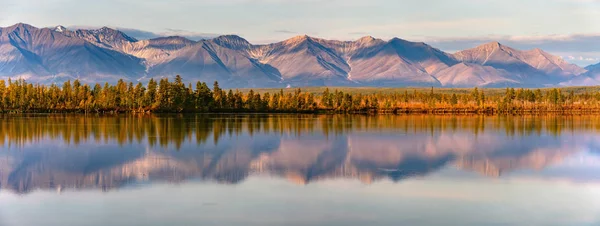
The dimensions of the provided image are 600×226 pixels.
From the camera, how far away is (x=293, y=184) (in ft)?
96.1

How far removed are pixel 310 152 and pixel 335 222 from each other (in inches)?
898

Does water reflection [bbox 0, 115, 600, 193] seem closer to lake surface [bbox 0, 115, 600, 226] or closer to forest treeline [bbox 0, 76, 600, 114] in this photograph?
lake surface [bbox 0, 115, 600, 226]

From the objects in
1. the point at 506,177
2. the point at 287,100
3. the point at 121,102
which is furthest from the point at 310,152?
the point at 287,100

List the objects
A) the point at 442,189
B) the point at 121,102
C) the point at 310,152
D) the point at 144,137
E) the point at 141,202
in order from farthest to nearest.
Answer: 1. the point at 121,102
2. the point at 144,137
3. the point at 310,152
4. the point at 442,189
5. the point at 141,202

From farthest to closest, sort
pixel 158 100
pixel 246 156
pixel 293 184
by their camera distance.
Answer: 1. pixel 158 100
2. pixel 246 156
3. pixel 293 184

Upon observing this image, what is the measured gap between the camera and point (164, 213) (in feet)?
74.3

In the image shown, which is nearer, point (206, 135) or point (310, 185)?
point (310, 185)

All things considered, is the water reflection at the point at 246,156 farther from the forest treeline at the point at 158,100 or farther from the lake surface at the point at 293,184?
the forest treeline at the point at 158,100

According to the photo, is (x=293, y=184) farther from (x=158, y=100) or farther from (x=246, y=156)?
(x=158, y=100)

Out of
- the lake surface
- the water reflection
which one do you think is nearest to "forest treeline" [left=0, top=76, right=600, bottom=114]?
the water reflection

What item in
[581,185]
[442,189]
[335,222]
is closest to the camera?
[335,222]

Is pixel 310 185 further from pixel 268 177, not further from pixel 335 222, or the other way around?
pixel 335 222

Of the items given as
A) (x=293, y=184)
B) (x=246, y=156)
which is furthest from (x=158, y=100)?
(x=293, y=184)

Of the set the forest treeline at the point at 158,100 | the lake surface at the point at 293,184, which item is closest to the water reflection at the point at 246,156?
the lake surface at the point at 293,184
